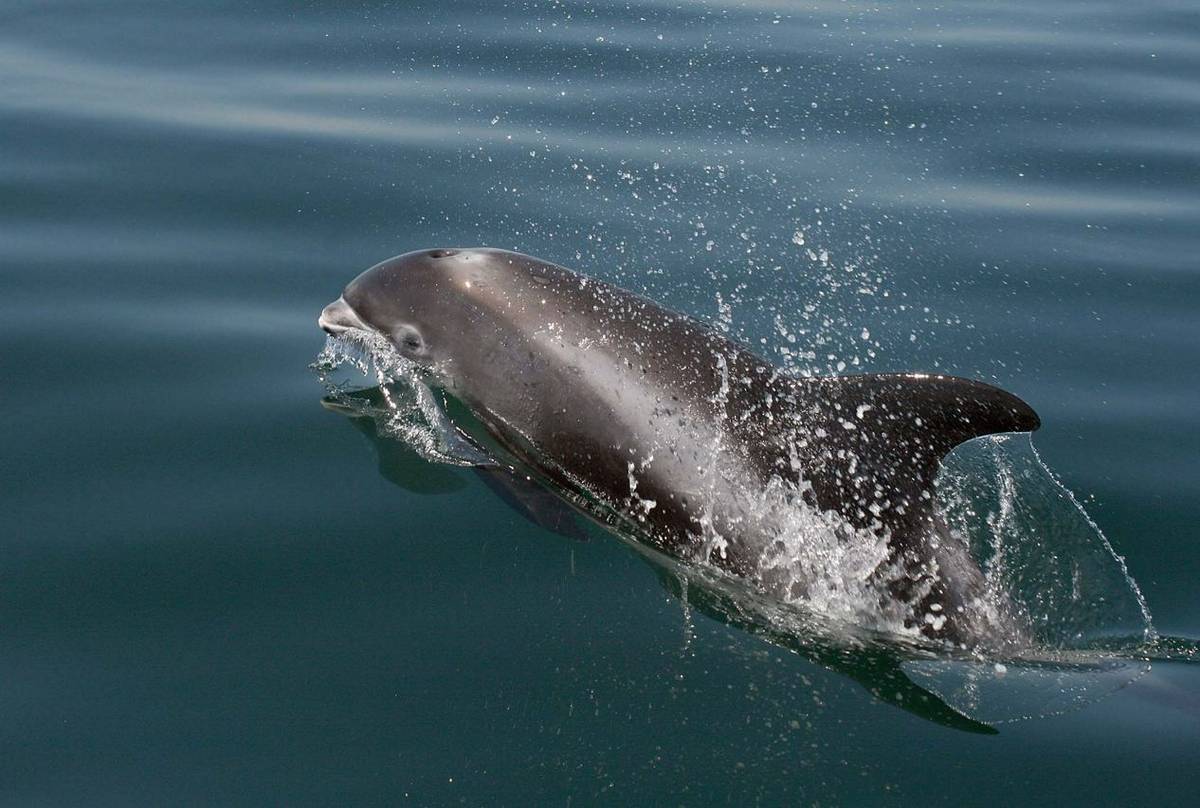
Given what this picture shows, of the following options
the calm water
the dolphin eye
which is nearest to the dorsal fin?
the calm water

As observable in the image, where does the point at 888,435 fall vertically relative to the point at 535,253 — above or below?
below

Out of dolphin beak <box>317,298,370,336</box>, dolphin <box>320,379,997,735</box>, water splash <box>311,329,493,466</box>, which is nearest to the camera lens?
dolphin <box>320,379,997,735</box>

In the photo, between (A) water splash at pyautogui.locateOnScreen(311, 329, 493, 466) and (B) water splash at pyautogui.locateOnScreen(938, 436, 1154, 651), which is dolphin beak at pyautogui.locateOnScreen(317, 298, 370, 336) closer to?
(A) water splash at pyautogui.locateOnScreen(311, 329, 493, 466)

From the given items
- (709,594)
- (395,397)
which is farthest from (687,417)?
(395,397)

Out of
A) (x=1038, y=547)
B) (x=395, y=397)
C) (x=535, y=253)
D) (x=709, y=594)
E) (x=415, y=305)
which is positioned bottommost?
(x=709, y=594)

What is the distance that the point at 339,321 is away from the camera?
7.86 meters

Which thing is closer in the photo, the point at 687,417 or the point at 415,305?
the point at 687,417

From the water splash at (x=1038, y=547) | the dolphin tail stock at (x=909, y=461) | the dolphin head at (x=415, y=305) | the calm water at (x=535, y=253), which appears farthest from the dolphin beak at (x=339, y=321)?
the water splash at (x=1038, y=547)

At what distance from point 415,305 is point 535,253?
162 centimetres

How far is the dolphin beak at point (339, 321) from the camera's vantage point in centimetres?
783

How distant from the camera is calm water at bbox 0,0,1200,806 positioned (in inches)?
198

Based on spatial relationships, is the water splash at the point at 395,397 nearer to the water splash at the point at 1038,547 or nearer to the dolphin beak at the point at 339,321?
the dolphin beak at the point at 339,321

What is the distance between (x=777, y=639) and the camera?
225 inches

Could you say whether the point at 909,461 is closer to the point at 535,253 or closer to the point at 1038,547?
the point at 1038,547
